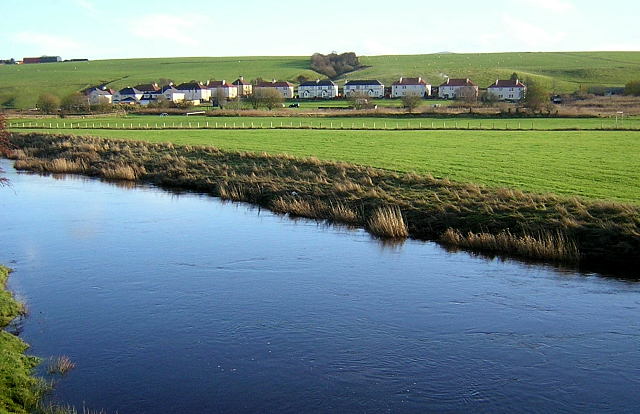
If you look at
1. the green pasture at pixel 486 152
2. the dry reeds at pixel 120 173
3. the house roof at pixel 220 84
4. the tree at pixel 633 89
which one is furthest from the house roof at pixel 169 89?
the dry reeds at pixel 120 173

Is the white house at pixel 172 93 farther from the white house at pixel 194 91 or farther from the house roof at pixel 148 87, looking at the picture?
the house roof at pixel 148 87

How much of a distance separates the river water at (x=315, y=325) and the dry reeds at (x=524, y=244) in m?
0.88

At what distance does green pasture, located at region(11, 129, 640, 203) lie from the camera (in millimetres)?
28859

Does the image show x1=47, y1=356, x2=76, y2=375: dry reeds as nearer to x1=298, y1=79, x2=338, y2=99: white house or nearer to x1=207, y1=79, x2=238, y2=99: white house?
x1=298, y1=79, x2=338, y2=99: white house

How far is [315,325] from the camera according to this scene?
611 inches


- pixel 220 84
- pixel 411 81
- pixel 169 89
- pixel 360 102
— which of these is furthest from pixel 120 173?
pixel 220 84

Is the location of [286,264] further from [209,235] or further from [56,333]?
[56,333]

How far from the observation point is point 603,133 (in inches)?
2042

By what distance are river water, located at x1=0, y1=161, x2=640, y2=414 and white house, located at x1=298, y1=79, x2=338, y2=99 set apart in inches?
4995

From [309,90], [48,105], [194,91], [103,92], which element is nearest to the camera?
[48,105]

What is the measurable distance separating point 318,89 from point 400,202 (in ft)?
412

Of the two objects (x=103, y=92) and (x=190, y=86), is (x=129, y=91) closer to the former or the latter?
(x=103, y=92)

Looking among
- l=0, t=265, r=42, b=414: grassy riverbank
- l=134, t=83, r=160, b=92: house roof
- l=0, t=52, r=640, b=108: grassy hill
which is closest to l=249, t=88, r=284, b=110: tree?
l=0, t=52, r=640, b=108: grassy hill

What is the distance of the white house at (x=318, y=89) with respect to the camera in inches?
5881
